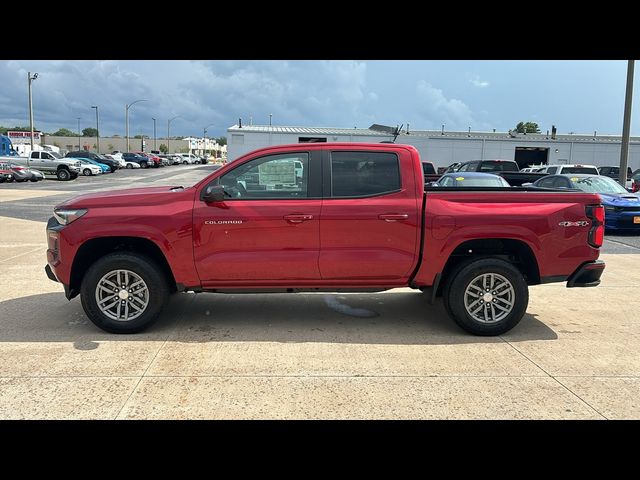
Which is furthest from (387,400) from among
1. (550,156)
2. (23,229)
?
(550,156)

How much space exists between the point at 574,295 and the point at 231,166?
5.06 metres

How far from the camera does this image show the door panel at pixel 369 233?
193 inches

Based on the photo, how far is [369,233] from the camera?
493cm

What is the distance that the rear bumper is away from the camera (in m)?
5.07

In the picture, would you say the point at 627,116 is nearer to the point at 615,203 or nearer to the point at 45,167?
the point at 615,203

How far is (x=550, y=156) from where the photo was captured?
1679 inches

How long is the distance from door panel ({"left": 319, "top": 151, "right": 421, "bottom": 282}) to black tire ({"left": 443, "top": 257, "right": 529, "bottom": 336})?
20.0 inches

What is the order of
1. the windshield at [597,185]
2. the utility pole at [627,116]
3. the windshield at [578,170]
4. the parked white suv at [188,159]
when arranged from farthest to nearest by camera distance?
1. the parked white suv at [188,159]
2. the windshield at [578,170]
3. the utility pole at [627,116]
4. the windshield at [597,185]

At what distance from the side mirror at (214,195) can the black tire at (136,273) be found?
2.89 ft

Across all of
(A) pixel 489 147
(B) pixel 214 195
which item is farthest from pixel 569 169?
(A) pixel 489 147

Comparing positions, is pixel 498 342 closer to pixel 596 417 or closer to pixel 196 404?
pixel 596 417

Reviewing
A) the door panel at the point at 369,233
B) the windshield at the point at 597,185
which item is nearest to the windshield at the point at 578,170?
the windshield at the point at 597,185

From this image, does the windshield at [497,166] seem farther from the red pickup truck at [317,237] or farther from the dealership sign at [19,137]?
the dealership sign at [19,137]

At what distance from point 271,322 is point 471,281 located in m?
2.19
